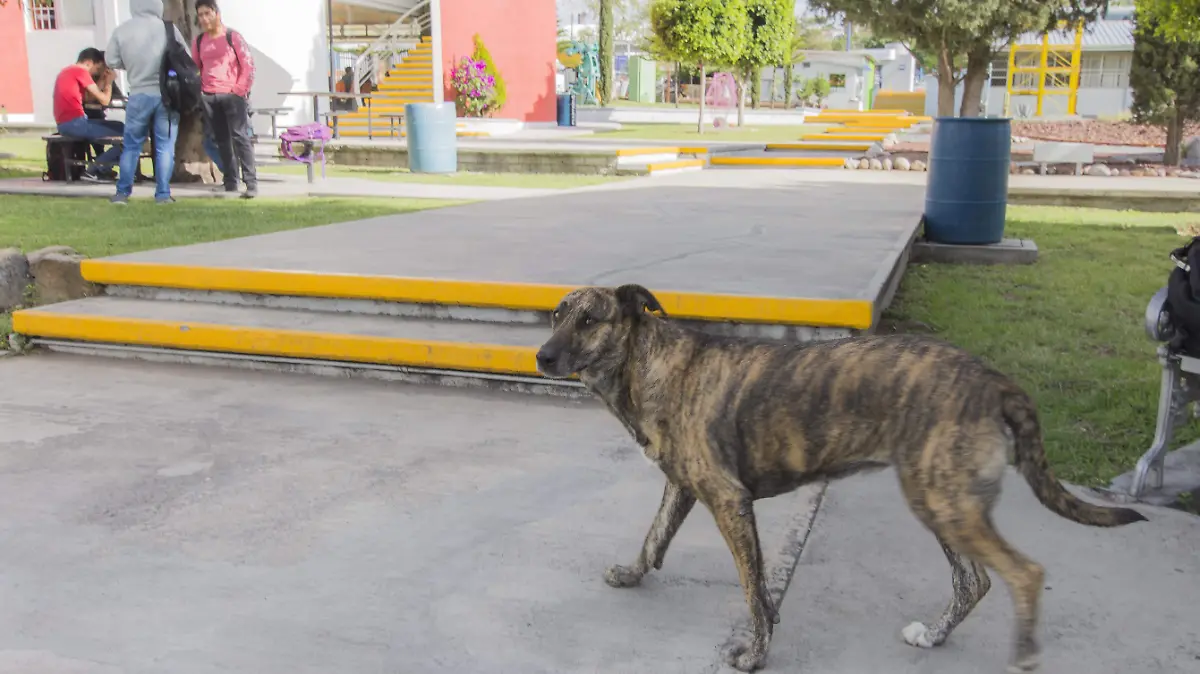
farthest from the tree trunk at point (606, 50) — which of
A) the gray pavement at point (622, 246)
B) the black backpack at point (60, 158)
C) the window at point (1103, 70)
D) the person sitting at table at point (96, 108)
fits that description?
the gray pavement at point (622, 246)

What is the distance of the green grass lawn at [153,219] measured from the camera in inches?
318

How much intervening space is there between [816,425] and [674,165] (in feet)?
51.2

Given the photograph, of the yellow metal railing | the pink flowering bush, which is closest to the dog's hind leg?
the yellow metal railing

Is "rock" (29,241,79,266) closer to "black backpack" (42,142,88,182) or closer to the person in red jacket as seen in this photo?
the person in red jacket

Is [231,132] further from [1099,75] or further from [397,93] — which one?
[1099,75]

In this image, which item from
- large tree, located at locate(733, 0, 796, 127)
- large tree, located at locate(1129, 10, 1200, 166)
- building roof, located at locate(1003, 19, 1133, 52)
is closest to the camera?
large tree, located at locate(1129, 10, 1200, 166)

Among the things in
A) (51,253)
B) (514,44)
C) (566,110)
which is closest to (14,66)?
(514,44)

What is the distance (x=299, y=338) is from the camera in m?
5.39

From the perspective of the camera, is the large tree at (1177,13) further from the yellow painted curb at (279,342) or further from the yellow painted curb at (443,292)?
the yellow painted curb at (279,342)

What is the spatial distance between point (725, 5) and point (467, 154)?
46.1 feet

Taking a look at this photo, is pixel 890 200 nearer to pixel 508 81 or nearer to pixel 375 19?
pixel 508 81

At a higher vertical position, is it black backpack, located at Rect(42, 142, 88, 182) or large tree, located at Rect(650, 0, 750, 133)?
large tree, located at Rect(650, 0, 750, 133)

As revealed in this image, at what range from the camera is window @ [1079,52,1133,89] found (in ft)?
141

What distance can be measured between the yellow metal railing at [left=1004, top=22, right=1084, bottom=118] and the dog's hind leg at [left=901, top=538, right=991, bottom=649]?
23.9 m
